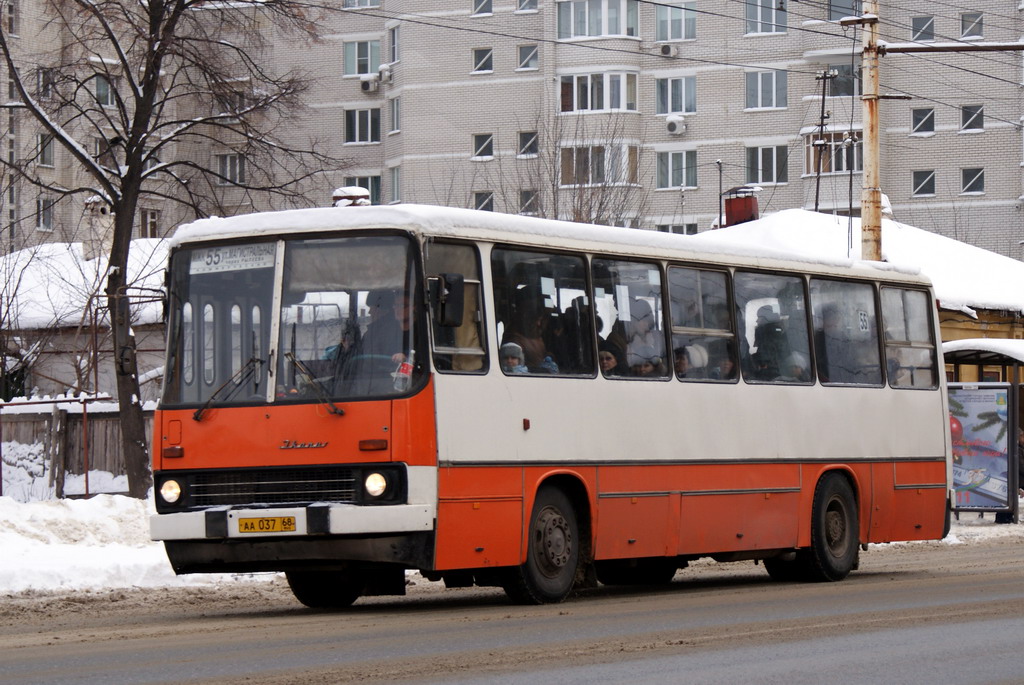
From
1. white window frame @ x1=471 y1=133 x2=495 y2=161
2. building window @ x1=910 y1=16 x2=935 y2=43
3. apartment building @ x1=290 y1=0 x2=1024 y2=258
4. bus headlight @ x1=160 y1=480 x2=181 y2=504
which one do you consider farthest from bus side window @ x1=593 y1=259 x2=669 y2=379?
white window frame @ x1=471 y1=133 x2=495 y2=161

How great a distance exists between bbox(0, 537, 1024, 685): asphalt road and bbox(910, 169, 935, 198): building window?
56.2m

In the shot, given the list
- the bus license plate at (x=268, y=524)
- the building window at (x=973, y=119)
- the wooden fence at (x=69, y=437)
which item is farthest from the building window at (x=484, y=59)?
the bus license plate at (x=268, y=524)

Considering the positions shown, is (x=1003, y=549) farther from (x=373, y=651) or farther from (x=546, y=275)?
(x=373, y=651)

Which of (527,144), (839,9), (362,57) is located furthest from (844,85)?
(362,57)

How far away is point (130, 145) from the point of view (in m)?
25.5

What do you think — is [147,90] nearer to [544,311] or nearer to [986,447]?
[986,447]

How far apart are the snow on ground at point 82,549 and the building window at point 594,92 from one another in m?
52.3

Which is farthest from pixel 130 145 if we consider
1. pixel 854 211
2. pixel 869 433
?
pixel 854 211

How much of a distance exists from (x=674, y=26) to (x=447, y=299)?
62067 millimetres

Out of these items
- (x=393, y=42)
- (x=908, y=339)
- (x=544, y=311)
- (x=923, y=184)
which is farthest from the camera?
(x=393, y=42)

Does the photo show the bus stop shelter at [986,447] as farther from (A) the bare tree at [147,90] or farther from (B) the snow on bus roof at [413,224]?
(B) the snow on bus roof at [413,224]

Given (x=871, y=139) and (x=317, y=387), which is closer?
(x=317, y=387)

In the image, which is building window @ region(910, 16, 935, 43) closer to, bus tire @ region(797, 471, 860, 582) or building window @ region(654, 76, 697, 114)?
building window @ region(654, 76, 697, 114)

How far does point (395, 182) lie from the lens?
78.3 meters
